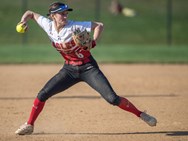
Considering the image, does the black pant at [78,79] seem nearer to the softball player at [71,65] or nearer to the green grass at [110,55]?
the softball player at [71,65]

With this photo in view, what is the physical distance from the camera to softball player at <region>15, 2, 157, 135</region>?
24.7 ft

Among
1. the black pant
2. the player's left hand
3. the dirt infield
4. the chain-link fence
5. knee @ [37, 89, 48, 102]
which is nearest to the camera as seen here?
the player's left hand

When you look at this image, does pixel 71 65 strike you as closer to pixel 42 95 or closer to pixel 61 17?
pixel 42 95

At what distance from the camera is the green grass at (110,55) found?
18.8m

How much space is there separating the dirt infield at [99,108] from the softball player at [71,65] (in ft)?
1.46

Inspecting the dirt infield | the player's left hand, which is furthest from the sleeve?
the dirt infield

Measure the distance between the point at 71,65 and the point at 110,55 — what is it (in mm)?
13085

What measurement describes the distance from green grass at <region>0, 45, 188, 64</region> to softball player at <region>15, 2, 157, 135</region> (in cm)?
1063

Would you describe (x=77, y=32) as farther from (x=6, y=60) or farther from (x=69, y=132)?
(x=6, y=60)

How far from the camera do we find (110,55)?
20781 mm

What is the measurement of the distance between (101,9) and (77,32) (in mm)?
23903

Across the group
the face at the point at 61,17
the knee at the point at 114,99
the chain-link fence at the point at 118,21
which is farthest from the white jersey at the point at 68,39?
the chain-link fence at the point at 118,21

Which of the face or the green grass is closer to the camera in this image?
the face

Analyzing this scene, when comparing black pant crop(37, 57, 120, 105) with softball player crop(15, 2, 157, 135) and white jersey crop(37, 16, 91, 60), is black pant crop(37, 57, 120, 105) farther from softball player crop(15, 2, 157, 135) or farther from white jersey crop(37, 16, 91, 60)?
white jersey crop(37, 16, 91, 60)
